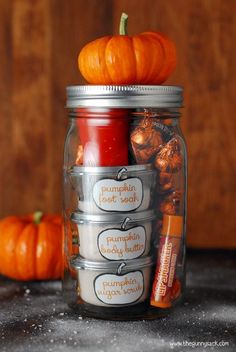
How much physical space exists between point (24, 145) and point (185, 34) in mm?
427

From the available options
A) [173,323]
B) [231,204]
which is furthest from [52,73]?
[173,323]

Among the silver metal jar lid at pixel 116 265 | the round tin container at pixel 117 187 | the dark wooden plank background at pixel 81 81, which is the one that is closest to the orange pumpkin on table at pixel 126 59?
the round tin container at pixel 117 187

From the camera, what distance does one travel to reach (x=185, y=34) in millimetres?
1438

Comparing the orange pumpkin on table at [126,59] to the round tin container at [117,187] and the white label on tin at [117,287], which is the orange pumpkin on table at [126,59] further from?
the white label on tin at [117,287]

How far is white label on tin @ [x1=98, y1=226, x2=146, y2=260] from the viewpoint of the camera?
38.8 inches

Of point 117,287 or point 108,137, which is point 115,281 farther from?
point 108,137

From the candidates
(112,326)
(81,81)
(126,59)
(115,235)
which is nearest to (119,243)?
(115,235)

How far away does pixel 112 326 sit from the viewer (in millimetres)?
980

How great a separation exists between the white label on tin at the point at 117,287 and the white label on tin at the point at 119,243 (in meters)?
0.03

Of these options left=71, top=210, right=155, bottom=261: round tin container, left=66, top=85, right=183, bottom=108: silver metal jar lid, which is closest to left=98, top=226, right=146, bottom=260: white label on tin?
left=71, top=210, right=155, bottom=261: round tin container

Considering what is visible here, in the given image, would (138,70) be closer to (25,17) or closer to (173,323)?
(173,323)

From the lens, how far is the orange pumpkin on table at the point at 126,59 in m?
0.97

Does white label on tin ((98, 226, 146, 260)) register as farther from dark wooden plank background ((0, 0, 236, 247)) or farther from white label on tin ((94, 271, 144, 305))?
dark wooden plank background ((0, 0, 236, 247))

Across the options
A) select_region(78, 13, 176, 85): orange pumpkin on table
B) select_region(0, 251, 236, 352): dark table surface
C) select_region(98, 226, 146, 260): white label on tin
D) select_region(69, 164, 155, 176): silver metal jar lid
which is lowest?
select_region(0, 251, 236, 352): dark table surface
